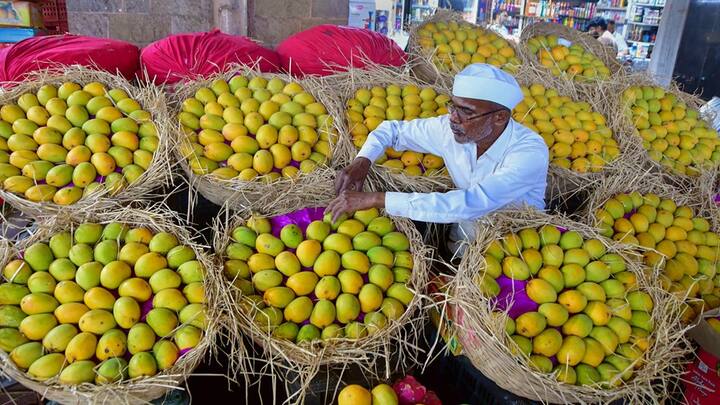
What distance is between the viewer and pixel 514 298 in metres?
1.59

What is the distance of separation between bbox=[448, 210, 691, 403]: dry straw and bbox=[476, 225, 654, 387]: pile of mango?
3cm

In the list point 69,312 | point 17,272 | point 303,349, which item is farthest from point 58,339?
point 303,349

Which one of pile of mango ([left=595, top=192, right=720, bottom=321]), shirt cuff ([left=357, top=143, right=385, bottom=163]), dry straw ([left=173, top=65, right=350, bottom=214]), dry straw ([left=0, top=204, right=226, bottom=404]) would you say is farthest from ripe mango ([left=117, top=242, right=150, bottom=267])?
pile of mango ([left=595, top=192, right=720, bottom=321])

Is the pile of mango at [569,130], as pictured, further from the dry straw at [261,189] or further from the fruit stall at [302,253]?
the dry straw at [261,189]

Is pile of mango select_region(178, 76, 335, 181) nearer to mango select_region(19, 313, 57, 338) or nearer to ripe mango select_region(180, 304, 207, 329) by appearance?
ripe mango select_region(180, 304, 207, 329)

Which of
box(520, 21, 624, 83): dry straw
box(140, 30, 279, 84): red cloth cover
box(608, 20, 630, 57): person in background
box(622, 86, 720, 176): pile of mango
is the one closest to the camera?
box(140, 30, 279, 84): red cloth cover

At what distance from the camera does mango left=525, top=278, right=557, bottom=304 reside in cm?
157

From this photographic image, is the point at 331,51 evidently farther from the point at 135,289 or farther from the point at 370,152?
the point at 135,289

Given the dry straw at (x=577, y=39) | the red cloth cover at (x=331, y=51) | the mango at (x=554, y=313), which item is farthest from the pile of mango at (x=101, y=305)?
the dry straw at (x=577, y=39)

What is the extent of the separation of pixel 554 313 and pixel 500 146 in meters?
0.81

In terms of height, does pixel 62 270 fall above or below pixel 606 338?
above

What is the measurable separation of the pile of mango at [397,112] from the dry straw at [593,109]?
2.23 feet

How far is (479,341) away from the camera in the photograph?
150 cm

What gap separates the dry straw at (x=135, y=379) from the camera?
1.30m
